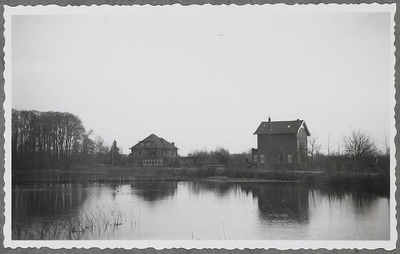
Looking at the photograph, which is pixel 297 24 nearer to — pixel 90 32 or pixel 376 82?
pixel 376 82

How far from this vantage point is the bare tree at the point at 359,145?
889 cm

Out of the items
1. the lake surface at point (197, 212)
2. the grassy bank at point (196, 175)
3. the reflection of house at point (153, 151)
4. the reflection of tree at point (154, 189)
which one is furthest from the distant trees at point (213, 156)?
the reflection of tree at point (154, 189)

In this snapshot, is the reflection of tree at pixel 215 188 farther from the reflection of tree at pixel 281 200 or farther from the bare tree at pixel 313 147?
the bare tree at pixel 313 147

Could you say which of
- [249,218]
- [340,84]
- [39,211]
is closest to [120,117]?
[39,211]

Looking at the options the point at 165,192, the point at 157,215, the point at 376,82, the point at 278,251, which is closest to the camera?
the point at 278,251

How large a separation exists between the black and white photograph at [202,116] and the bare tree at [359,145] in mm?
30

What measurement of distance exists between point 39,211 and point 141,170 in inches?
120

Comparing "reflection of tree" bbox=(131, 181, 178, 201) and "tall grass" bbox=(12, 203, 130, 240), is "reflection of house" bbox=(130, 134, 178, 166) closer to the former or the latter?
"reflection of tree" bbox=(131, 181, 178, 201)

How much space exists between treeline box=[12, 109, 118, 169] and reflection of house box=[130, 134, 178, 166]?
651 millimetres

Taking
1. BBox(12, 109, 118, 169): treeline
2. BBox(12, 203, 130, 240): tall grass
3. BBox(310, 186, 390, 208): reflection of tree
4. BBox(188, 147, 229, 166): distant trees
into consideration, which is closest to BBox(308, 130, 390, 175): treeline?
BBox(310, 186, 390, 208): reflection of tree

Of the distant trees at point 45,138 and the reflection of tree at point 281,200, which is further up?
the distant trees at point 45,138

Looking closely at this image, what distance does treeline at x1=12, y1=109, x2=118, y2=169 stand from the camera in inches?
343

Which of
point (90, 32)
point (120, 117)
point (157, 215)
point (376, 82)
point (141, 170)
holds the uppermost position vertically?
point (90, 32)

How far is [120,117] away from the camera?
30.6ft
